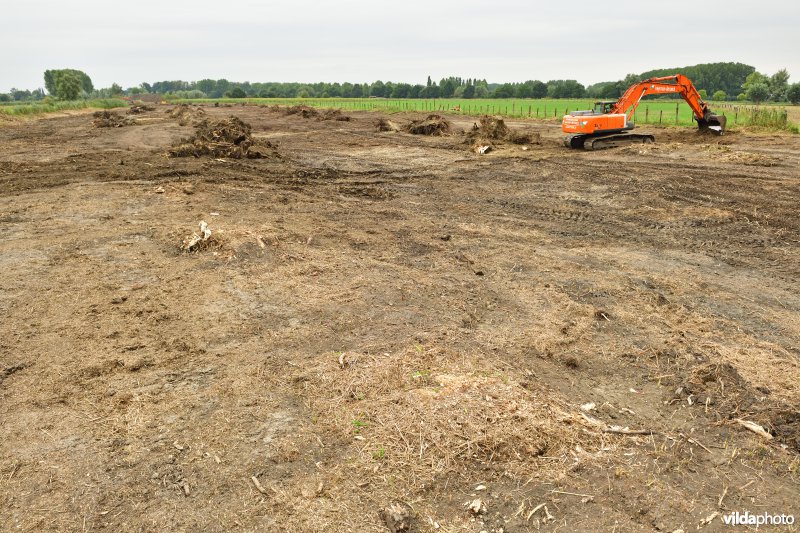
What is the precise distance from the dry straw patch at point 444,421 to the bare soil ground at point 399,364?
0.07 ft

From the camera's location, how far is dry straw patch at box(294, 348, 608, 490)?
3.81m

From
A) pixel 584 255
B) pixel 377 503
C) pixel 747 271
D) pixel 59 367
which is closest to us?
pixel 377 503

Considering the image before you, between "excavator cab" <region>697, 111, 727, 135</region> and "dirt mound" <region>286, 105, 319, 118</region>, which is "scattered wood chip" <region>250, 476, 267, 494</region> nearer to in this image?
"excavator cab" <region>697, 111, 727, 135</region>

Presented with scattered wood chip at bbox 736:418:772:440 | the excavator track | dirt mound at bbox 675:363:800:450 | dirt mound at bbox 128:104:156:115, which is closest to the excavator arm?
the excavator track

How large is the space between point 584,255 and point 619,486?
5588 mm

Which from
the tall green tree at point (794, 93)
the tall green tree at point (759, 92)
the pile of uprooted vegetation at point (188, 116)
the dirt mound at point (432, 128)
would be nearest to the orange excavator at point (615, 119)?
the dirt mound at point (432, 128)

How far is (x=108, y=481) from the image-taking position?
3771 mm

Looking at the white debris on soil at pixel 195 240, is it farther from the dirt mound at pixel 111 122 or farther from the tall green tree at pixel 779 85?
the tall green tree at pixel 779 85

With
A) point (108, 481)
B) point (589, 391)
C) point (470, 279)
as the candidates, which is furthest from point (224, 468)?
point (470, 279)

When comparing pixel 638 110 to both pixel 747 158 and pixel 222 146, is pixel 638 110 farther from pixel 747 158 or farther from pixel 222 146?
pixel 222 146

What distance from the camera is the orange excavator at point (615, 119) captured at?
19.1 m

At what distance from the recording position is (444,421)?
161 inches

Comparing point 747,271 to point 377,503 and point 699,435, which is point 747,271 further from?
point 377,503

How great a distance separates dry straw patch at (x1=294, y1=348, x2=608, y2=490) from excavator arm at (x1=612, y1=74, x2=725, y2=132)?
1803 cm
